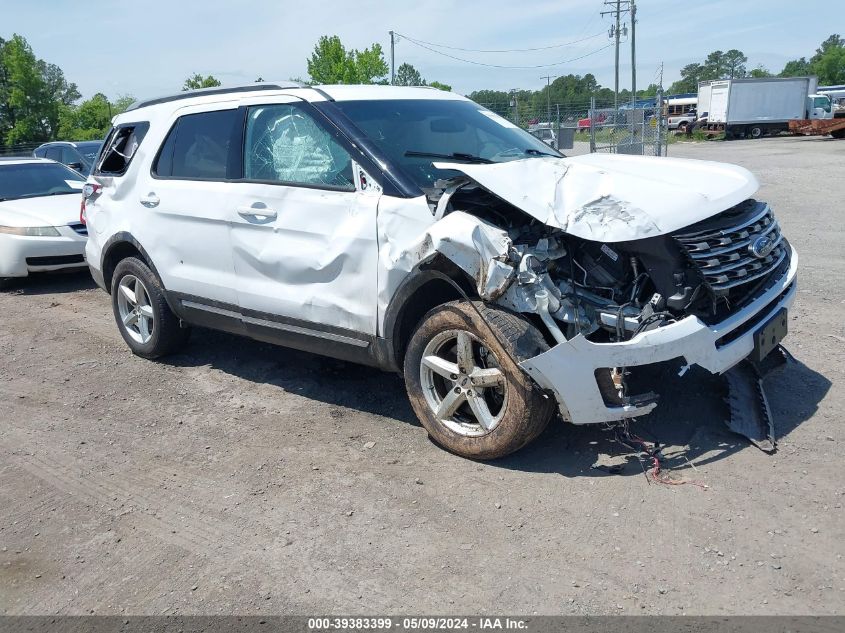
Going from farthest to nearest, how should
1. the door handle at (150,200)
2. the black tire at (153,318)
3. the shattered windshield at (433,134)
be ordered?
the black tire at (153,318), the door handle at (150,200), the shattered windshield at (433,134)

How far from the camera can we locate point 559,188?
12.5 ft

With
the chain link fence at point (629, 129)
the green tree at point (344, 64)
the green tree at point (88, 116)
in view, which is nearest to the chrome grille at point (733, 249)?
the chain link fence at point (629, 129)

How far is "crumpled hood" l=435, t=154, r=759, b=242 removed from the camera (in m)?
3.52

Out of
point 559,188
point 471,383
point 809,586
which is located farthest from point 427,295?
point 809,586

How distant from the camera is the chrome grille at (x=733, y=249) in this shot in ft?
11.7

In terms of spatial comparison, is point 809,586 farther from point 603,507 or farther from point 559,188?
point 559,188

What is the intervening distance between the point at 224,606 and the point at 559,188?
8.14ft

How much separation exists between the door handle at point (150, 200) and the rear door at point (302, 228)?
38.3 inches

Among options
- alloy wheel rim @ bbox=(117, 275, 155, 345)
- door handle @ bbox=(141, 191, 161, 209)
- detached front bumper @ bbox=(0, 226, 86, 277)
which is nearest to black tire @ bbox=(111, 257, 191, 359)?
alloy wheel rim @ bbox=(117, 275, 155, 345)

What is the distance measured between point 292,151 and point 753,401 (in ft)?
10.3

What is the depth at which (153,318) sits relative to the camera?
595 cm

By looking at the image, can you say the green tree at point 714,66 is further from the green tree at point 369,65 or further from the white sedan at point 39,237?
the white sedan at point 39,237

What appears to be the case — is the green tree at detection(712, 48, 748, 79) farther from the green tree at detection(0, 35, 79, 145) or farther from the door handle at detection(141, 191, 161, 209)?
the door handle at detection(141, 191, 161, 209)

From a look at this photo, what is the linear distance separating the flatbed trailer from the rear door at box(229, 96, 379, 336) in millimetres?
39103
